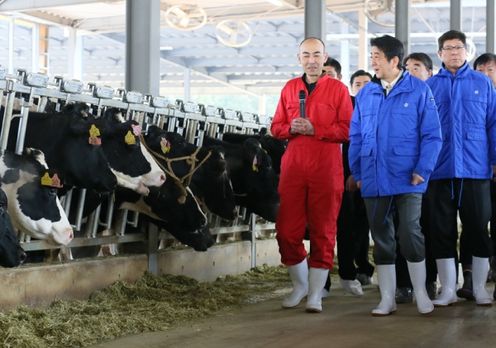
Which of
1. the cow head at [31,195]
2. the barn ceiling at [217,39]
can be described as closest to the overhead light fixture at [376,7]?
the barn ceiling at [217,39]

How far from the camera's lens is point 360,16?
20.9 metres

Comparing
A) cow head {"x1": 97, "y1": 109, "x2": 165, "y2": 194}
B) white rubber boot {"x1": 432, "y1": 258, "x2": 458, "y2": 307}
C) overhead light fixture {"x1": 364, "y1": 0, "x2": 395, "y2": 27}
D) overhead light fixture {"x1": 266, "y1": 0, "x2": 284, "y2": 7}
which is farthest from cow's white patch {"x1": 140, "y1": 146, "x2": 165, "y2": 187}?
overhead light fixture {"x1": 266, "y1": 0, "x2": 284, "y2": 7}

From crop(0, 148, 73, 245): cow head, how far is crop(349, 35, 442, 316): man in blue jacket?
80.1 inches

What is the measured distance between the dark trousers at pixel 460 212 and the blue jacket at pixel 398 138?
61 centimetres

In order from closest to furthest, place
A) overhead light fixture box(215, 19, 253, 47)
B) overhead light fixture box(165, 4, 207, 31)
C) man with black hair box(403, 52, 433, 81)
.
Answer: man with black hair box(403, 52, 433, 81)
overhead light fixture box(165, 4, 207, 31)
overhead light fixture box(215, 19, 253, 47)

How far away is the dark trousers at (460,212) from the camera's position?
19.5ft

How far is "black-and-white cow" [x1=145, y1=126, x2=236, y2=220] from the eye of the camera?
664 centimetres

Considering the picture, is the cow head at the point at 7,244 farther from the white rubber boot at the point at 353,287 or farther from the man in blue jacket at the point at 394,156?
the white rubber boot at the point at 353,287

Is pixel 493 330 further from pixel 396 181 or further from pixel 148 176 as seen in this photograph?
pixel 148 176

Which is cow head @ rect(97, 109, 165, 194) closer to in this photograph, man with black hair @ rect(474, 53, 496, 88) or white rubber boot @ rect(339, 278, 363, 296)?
white rubber boot @ rect(339, 278, 363, 296)

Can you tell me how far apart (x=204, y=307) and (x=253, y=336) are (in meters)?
1.05

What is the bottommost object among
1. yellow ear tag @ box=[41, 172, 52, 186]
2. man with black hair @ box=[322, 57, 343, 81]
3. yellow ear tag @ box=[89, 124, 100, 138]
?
yellow ear tag @ box=[41, 172, 52, 186]

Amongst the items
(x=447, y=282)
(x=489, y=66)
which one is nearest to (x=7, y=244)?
(x=447, y=282)

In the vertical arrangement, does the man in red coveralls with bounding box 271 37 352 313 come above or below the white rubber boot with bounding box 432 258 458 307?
above
